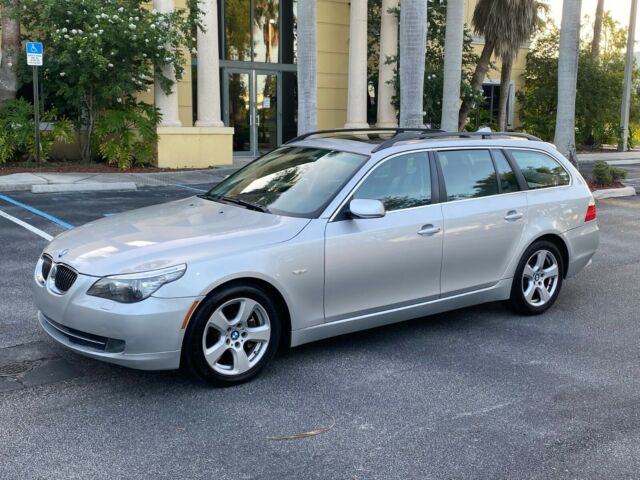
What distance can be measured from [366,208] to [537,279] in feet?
7.68

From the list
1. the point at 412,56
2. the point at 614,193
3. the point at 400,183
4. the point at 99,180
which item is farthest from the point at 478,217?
the point at 99,180

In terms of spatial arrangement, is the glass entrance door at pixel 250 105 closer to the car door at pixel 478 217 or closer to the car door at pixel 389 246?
the car door at pixel 478 217

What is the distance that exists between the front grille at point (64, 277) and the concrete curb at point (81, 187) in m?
10.2

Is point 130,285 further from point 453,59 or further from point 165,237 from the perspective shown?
point 453,59

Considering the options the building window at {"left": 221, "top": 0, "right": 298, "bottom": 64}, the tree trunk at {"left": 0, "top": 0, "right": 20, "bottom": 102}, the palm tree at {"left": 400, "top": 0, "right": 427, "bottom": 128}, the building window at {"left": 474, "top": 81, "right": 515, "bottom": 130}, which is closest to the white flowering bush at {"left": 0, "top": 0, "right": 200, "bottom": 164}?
the tree trunk at {"left": 0, "top": 0, "right": 20, "bottom": 102}

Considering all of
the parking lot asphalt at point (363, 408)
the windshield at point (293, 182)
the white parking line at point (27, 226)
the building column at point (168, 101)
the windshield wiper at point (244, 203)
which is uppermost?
the building column at point (168, 101)

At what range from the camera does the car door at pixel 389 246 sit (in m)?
5.27

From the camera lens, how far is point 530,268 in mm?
6613

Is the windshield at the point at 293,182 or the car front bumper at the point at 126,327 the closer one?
the car front bumper at the point at 126,327

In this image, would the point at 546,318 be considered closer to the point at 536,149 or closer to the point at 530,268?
the point at 530,268

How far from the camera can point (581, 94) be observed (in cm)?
2823

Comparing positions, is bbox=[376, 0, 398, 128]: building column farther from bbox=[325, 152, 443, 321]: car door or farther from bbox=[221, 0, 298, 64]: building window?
bbox=[325, 152, 443, 321]: car door

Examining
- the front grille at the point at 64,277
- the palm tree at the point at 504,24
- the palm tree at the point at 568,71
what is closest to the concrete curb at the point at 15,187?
the front grille at the point at 64,277

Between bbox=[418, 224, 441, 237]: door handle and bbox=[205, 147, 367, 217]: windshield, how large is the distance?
0.72 m
